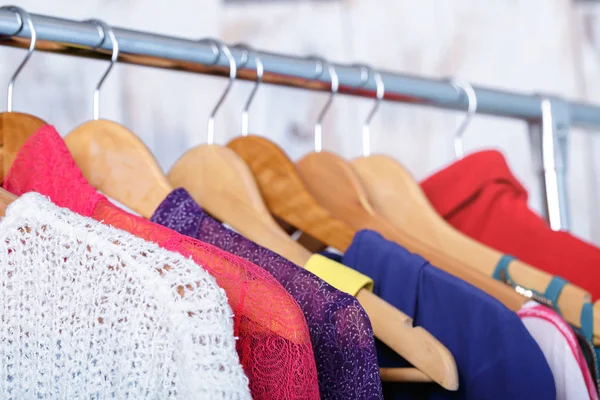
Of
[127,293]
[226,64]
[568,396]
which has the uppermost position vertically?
[226,64]

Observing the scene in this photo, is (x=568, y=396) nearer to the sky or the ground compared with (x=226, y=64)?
nearer to the ground

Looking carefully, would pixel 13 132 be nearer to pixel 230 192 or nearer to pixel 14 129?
pixel 14 129

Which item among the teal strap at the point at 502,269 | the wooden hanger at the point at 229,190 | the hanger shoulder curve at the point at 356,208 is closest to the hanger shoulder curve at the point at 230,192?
the wooden hanger at the point at 229,190

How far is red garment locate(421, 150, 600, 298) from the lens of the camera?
0.83 m

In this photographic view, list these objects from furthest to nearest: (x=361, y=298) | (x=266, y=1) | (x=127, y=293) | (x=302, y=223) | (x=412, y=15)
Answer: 1. (x=412, y=15)
2. (x=266, y=1)
3. (x=302, y=223)
4. (x=361, y=298)
5. (x=127, y=293)

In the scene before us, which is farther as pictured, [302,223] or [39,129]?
[302,223]

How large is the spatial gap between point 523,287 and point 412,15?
2.99ft

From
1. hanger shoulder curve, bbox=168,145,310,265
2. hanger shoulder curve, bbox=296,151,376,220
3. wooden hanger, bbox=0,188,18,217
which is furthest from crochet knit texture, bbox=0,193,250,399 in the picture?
hanger shoulder curve, bbox=296,151,376,220

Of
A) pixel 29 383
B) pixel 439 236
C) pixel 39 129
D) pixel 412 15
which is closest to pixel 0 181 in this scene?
pixel 39 129

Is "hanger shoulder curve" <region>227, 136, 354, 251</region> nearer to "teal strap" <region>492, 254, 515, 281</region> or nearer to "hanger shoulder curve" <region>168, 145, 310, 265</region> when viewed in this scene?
"hanger shoulder curve" <region>168, 145, 310, 265</region>

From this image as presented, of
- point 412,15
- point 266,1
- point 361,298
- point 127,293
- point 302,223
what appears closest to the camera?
point 127,293

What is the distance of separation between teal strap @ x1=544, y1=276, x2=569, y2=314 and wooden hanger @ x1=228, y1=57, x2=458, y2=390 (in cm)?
18

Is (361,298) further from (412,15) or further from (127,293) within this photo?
(412,15)

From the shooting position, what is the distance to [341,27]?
4.88 feet
